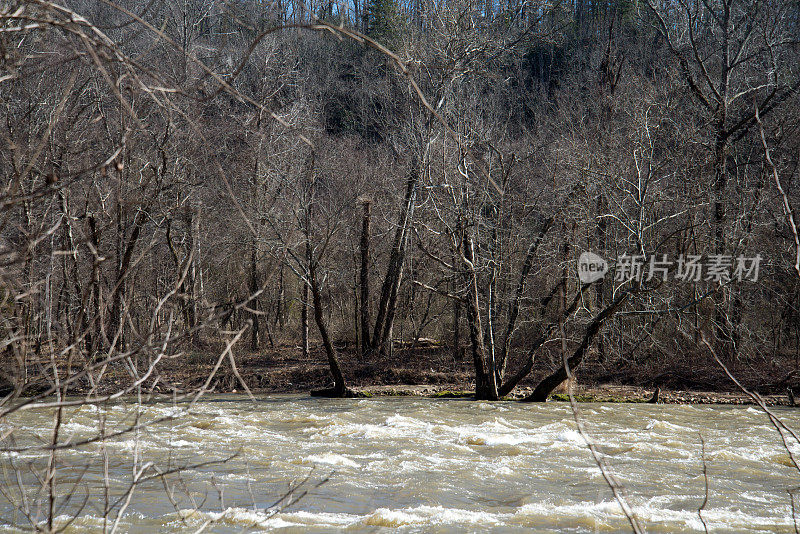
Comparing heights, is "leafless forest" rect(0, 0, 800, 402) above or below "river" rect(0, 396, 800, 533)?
above

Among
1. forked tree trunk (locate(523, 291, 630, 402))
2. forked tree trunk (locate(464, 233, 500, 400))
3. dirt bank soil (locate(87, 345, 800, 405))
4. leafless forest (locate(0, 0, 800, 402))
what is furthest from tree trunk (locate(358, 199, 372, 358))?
forked tree trunk (locate(523, 291, 630, 402))

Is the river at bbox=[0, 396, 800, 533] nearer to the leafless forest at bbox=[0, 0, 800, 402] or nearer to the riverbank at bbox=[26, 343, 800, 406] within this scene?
the riverbank at bbox=[26, 343, 800, 406]

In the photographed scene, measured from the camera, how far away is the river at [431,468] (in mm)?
6633

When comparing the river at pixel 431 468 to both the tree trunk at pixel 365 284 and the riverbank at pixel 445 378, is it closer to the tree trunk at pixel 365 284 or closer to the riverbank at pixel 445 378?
the riverbank at pixel 445 378

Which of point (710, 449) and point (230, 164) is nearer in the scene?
point (710, 449)

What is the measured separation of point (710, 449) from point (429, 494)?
4734mm

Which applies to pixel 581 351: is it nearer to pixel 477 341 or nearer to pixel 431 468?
pixel 477 341

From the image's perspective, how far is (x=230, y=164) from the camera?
20484 mm

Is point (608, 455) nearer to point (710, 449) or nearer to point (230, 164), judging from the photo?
point (710, 449)

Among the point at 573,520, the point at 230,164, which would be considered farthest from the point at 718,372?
the point at 230,164

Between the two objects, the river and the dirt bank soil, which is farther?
the dirt bank soil

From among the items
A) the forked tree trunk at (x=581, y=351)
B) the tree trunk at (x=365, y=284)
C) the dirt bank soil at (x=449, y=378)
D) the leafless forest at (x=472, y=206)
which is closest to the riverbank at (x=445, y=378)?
the dirt bank soil at (x=449, y=378)

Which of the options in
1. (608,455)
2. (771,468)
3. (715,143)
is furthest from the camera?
(715,143)

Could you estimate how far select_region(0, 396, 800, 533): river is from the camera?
6633mm
